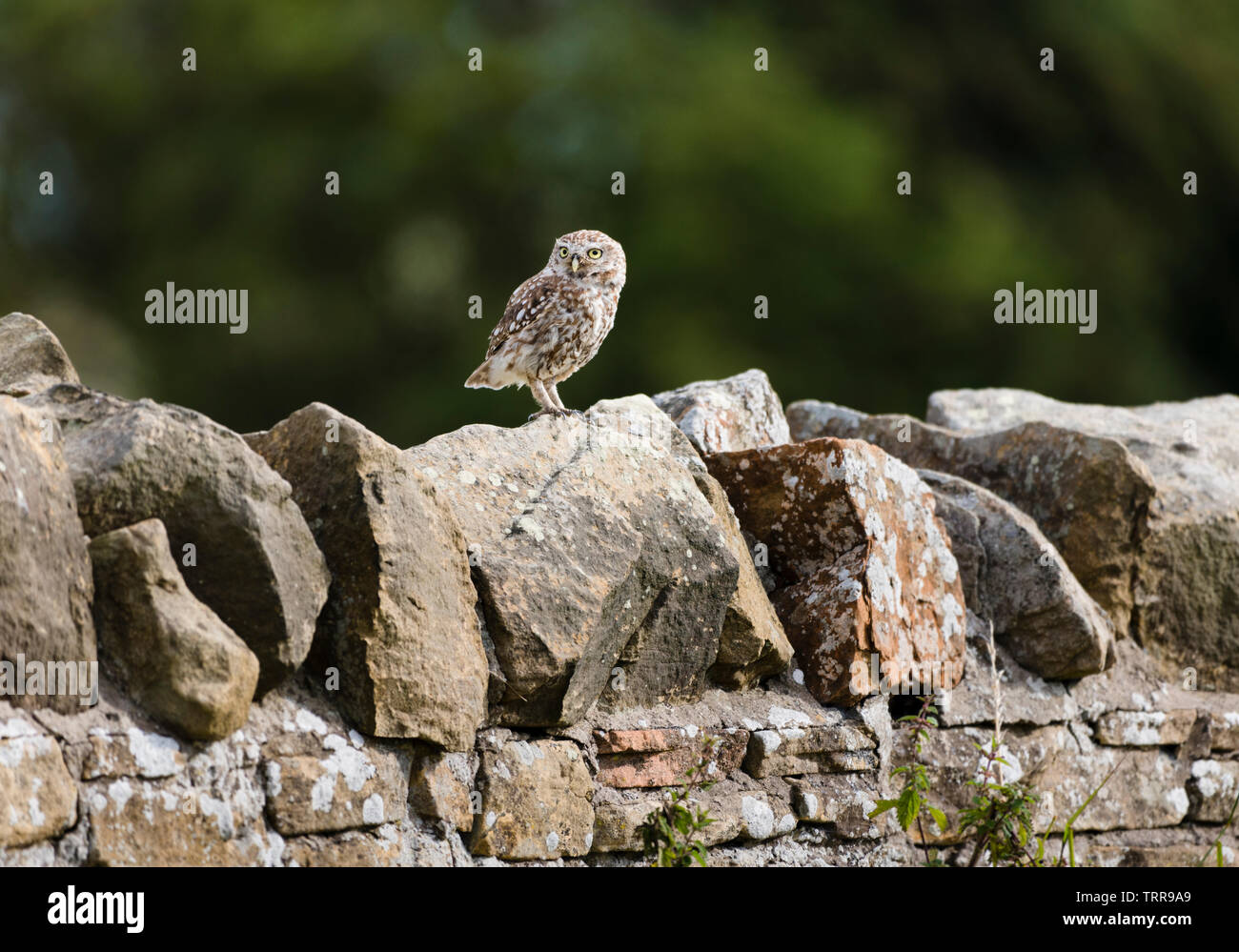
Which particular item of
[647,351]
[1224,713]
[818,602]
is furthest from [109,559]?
[647,351]

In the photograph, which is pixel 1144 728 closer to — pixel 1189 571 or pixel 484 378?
pixel 1189 571

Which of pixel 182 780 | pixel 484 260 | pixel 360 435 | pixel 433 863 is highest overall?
pixel 484 260

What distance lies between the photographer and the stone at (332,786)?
7.13 ft

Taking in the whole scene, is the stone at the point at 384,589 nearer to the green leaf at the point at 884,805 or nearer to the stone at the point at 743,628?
the stone at the point at 743,628

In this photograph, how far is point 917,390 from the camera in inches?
408

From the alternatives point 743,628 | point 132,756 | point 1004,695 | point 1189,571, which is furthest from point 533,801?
point 1189,571

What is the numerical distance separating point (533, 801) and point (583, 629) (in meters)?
0.32

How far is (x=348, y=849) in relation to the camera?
7.31ft

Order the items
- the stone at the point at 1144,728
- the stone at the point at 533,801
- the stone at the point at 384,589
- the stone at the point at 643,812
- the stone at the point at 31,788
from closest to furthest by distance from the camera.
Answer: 1. the stone at the point at 31,788
2. the stone at the point at 384,589
3. the stone at the point at 533,801
4. the stone at the point at 643,812
5. the stone at the point at 1144,728

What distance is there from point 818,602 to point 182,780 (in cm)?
152

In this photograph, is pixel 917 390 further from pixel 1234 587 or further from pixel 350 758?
pixel 350 758

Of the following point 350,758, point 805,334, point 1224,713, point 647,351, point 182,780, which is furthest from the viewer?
point 805,334

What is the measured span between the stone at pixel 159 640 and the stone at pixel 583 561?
0.56 metres

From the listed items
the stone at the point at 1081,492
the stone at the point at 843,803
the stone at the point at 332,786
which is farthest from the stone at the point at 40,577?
the stone at the point at 1081,492
